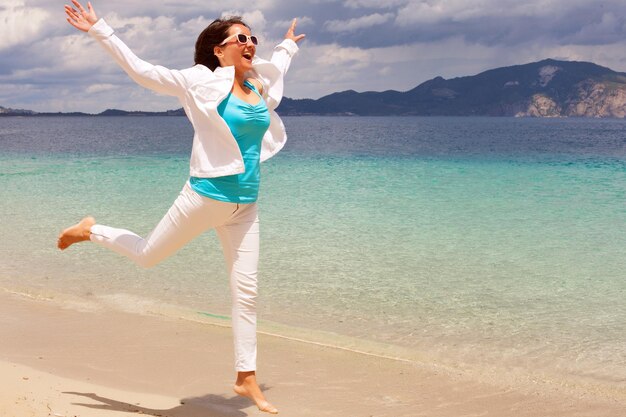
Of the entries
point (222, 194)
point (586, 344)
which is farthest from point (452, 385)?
point (222, 194)

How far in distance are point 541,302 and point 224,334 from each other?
3.74 metres

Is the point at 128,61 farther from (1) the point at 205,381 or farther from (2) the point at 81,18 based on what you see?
(1) the point at 205,381

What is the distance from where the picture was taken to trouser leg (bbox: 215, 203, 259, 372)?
445 cm

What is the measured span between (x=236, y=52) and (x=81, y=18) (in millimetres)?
914

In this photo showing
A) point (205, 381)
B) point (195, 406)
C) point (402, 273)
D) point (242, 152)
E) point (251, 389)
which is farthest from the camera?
point (402, 273)

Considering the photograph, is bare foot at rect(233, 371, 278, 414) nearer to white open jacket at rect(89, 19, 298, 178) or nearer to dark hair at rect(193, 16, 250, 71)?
white open jacket at rect(89, 19, 298, 178)

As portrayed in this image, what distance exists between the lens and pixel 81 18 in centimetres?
427

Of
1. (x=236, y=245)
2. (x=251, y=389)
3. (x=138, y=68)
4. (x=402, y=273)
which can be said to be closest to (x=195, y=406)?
(x=251, y=389)

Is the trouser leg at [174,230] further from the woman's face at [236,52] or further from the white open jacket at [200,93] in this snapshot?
the woman's face at [236,52]

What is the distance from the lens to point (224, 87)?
419cm

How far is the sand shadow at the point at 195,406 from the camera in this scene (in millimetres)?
4547

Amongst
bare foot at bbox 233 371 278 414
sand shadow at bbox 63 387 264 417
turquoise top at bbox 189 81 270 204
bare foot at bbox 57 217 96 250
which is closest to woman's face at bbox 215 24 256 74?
turquoise top at bbox 189 81 270 204

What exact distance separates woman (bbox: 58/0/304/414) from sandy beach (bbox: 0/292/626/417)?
670 millimetres

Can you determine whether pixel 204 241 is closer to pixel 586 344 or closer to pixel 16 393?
pixel 586 344
